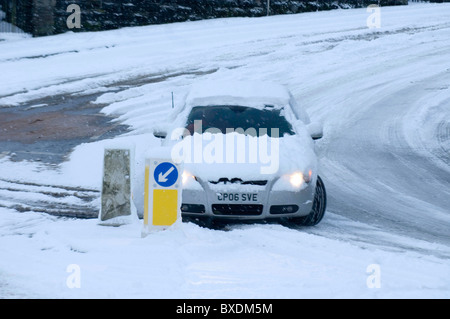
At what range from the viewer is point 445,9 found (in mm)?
30828

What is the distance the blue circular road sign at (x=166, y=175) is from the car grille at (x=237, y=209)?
82 cm

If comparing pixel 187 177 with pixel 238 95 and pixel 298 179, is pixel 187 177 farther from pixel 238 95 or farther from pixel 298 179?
pixel 238 95

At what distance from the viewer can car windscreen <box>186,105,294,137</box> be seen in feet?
27.6

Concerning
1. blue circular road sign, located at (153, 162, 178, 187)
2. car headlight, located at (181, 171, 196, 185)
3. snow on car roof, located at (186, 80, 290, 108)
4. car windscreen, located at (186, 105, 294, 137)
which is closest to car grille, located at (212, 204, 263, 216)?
car headlight, located at (181, 171, 196, 185)

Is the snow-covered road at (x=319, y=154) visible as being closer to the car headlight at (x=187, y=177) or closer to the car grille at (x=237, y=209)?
the car grille at (x=237, y=209)

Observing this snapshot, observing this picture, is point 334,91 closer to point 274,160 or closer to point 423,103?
point 423,103

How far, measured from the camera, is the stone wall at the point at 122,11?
2343cm

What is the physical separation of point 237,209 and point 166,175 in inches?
41.6

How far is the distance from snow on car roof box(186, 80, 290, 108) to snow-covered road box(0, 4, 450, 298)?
1463 mm

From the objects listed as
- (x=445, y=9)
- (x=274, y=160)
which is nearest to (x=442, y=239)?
(x=274, y=160)

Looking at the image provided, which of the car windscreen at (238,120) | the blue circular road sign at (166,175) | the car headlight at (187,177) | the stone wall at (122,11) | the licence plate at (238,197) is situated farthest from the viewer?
the stone wall at (122,11)

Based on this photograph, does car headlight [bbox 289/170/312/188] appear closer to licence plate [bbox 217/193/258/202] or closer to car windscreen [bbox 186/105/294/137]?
licence plate [bbox 217/193/258/202]

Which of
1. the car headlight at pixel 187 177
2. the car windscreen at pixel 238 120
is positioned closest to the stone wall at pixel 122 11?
the car windscreen at pixel 238 120

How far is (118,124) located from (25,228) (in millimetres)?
7085
